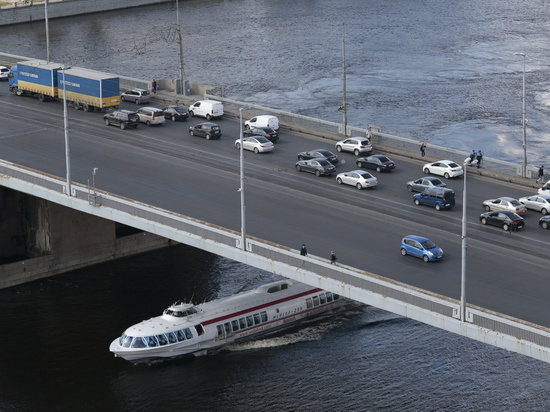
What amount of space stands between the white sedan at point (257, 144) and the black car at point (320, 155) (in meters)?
3.82

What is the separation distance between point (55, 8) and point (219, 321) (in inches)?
4846

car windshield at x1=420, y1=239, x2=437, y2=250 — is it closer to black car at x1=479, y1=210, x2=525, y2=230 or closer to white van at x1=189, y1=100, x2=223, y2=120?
black car at x1=479, y1=210, x2=525, y2=230

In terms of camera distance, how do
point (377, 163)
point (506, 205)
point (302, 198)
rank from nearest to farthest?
point (506, 205)
point (302, 198)
point (377, 163)

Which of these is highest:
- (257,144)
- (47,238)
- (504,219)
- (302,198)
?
(257,144)

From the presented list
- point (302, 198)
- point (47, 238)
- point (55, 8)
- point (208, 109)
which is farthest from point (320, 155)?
point (55, 8)

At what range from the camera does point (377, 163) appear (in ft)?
244

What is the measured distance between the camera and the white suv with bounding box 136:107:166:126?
85.4 metres

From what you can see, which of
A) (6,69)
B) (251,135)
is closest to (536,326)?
(251,135)

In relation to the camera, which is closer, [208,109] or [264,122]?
[264,122]

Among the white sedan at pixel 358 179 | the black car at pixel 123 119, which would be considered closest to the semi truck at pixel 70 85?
the black car at pixel 123 119

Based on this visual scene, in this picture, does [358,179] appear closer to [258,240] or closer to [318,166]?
[318,166]

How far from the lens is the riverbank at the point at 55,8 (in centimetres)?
17300

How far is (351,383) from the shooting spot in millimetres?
61812

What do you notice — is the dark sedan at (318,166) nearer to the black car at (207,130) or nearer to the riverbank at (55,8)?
the black car at (207,130)
